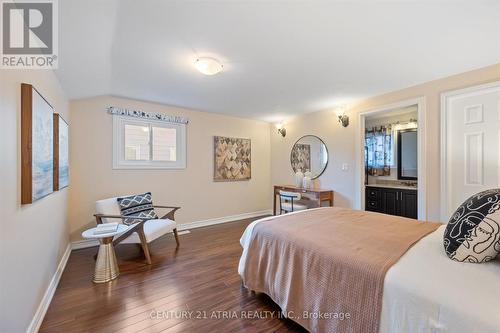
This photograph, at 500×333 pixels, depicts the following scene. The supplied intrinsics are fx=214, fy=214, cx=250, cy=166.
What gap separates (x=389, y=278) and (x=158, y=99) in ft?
11.8

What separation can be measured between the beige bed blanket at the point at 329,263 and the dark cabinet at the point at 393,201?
2.10 metres

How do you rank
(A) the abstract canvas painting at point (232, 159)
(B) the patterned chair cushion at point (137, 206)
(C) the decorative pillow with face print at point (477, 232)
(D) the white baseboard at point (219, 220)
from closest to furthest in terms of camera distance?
1. (C) the decorative pillow with face print at point (477, 232)
2. (B) the patterned chair cushion at point (137, 206)
3. (D) the white baseboard at point (219, 220)
4. (A) the abstract canvas painting at point (232, 159)

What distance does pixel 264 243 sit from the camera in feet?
5.81

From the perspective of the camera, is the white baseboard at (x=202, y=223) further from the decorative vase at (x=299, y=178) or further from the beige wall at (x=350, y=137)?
the decorative vase at (x=299, y=178)

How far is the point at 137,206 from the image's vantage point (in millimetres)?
3055

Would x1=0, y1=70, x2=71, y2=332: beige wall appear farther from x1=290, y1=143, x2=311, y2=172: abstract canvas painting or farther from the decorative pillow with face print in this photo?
x1=290, y1=143, x2=311, y2=172: abstract canvas painting

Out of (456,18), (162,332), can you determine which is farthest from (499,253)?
(162,332)

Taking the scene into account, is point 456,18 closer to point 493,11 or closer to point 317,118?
point 493,11

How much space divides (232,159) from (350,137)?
229 centimetres

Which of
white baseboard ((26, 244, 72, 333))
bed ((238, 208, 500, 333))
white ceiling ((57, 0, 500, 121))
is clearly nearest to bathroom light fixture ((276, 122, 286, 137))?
white ceiling ((57, 0, 500, 121))

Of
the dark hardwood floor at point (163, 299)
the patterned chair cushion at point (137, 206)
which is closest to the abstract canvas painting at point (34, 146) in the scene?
the dark hardwood floor at point (163, 299)

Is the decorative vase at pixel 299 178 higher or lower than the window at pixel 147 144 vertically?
lower

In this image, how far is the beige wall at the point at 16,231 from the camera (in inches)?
43.1

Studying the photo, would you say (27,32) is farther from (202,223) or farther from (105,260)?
(202,223)
